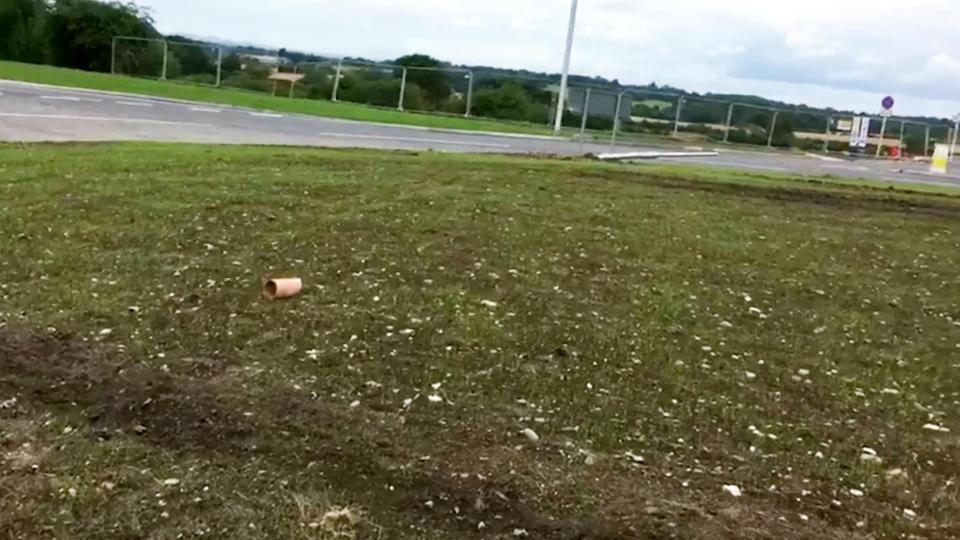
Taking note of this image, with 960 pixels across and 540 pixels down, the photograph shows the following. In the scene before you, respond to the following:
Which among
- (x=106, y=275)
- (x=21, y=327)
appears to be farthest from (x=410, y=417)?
(x=106, y=275)

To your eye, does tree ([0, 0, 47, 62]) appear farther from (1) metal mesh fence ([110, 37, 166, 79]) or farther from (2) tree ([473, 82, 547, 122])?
(2) tree ([473, 82, 547, 122])

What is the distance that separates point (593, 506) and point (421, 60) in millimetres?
40042

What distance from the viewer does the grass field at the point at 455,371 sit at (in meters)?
4.14

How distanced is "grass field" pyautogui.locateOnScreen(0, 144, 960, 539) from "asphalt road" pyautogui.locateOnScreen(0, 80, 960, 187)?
7.78m

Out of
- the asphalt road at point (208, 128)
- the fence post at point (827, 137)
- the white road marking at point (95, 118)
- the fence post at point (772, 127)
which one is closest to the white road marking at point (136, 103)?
the asphalt road at point (208, 128)

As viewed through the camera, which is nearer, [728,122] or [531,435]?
[531,435]

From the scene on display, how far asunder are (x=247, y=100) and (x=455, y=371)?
28079 mm

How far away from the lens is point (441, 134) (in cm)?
2577

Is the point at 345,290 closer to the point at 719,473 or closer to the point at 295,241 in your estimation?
the point at 295,241

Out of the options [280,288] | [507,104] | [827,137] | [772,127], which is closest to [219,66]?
[507,104]

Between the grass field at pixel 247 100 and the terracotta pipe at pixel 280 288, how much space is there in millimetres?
22264

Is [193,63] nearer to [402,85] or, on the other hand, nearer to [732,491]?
[402,85]

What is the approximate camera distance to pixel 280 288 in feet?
21.5

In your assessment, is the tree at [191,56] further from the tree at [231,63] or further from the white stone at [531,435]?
the white stone at [531,435]
